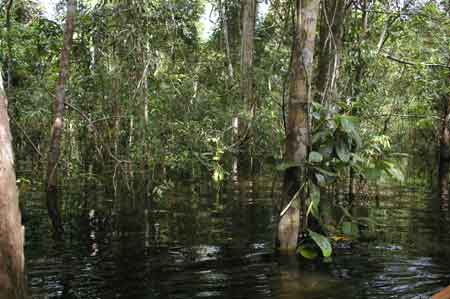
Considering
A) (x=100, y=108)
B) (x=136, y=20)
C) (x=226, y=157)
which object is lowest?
(x=226, y=157)

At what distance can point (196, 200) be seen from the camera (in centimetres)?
1102

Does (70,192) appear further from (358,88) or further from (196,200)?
(358,88)

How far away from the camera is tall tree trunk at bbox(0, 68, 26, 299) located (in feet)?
Result: 9.64

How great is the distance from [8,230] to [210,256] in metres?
3.64

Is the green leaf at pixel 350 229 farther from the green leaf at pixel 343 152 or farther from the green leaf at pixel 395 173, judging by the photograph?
the green leaf at pixel 343 152

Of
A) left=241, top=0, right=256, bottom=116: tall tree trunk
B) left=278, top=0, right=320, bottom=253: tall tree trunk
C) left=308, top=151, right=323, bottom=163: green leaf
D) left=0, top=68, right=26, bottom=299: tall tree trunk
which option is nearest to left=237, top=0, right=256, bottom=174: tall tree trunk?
left=241, top=0, right=256, bottom=116: tall tree trunk

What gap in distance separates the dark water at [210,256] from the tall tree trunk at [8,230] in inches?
70.4

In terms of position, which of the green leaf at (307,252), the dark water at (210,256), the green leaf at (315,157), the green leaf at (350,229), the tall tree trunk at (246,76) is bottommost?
the dark water at (210,256)

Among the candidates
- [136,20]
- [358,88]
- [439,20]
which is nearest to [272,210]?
[358,88]

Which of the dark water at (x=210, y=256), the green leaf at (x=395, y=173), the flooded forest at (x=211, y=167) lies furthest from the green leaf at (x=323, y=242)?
the green leaf at (x=395, y=173)

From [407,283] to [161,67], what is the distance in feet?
14.5

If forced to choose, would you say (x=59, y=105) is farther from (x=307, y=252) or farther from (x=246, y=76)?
(x=246, y=76)

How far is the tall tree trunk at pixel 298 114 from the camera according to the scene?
17.5 feet

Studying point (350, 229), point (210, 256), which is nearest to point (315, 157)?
point (350, 229)
